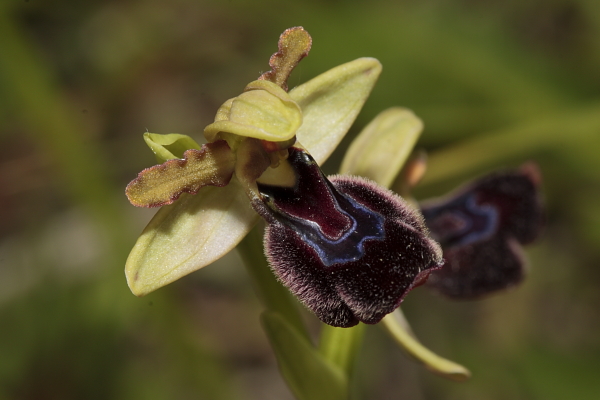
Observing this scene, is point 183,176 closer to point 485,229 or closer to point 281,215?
point 281,215

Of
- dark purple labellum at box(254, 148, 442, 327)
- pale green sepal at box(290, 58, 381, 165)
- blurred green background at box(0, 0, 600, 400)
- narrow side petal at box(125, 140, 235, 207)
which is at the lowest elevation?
blurred green background at box(0, 0, 600, 400)

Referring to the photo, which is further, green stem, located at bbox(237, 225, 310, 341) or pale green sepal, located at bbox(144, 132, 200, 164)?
green stem, located at bbox(237, 225, 310, 341)

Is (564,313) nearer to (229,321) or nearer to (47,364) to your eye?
(229,321)

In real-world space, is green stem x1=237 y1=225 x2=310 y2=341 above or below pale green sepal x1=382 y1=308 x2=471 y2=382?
above

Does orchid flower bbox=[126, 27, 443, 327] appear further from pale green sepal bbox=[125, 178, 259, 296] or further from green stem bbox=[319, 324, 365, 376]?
green stem bbox=[319, 324, 365, 376]

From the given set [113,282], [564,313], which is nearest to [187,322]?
[113,282]

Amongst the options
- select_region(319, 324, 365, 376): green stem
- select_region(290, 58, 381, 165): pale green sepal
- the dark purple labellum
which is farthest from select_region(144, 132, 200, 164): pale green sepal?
select_region(319, 324, 365, 376): green stem

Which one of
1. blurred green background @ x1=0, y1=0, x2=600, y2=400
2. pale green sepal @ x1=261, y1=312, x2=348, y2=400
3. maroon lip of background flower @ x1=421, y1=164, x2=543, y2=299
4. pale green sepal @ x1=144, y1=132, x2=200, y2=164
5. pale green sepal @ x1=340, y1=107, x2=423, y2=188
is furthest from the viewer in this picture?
blurred green background @ x1=0, y1=0, x2=600, y2=400
